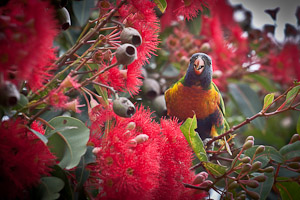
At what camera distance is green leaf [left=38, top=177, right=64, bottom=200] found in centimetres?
70

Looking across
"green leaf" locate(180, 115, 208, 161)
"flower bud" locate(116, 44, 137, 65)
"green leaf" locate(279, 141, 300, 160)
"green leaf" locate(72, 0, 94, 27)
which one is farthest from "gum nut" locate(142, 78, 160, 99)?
"flower bud" locate(116, 44, 137, 65)

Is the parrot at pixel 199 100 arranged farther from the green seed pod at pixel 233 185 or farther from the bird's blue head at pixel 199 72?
the green seed pod at pixel 233 185

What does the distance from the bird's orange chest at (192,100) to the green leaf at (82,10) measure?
1.87 ft

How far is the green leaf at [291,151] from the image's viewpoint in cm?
104

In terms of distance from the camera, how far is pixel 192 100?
1.51 meters

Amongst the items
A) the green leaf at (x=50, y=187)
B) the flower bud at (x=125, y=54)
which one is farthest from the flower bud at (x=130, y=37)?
the green leaf at (x=50, y=187)

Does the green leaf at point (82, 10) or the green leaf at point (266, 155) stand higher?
the green leaf at point (82, 10)

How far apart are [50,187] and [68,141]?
0.12 meters

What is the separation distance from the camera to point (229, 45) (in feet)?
5.80

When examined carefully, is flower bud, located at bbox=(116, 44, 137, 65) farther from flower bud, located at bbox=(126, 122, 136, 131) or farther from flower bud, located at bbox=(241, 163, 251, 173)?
flower bud, located at bbox=(241, 163, 251, 173)

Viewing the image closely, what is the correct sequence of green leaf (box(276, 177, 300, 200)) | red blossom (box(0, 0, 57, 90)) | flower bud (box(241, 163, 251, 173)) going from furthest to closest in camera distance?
green leaf (box(276, 177, 300, 200)), flower bud (box(241, 163, 251, 173)), red blossom (box(0, 0, 57, 90))

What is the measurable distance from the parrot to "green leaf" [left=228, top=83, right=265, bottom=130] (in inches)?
9.1

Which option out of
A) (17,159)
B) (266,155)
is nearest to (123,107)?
(17,159)

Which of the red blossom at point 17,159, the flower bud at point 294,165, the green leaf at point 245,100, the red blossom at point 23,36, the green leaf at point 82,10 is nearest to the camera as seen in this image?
the red blossom at point 23,36
